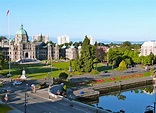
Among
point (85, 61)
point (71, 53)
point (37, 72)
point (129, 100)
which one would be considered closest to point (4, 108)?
point (129, 100)

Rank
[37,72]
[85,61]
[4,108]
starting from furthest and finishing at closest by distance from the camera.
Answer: [37,72] → [85,61] → [4,108]

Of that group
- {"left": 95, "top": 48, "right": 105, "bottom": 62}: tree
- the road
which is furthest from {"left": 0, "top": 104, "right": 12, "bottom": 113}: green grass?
{"left": 95, "top": 48, "right": 105, "bottom": 62}: tree

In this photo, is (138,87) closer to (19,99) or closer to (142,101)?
(142,101)

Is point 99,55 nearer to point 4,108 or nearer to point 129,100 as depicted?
point 129,100

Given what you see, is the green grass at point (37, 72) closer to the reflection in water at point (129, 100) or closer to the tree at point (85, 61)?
the tree at point (85, 61)

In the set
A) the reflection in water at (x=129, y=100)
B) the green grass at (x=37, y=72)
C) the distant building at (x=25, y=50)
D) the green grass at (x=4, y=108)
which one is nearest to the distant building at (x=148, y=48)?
the distant building at (x=25, y=50)

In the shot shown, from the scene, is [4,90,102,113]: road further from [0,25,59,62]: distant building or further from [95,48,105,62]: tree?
[0,25,59,62]: distant building

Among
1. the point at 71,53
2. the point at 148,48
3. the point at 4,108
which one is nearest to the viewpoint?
the point at 4,108

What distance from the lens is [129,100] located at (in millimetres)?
60219

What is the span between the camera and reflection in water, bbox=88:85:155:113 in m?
52.7

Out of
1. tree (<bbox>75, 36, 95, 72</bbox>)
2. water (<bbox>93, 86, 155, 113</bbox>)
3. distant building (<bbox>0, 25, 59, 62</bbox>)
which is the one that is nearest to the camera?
water (<bbox>93, 86, 155, 113</bbox>)

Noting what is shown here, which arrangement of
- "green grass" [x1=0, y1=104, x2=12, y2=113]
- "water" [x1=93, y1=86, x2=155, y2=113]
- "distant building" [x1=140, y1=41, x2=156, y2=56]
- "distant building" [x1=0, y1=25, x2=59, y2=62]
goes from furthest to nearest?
"distant building" [x1=140, y1=41, x2=156, y2=56], "distant building" [x1=0, y1=25, x2=59, y2=62], "water" [x1=93, y1=86, x2=155, y2=113], "green grass" [x1=0, y1=104, x2=12, y2=113]

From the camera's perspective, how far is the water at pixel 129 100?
5264 centimetres

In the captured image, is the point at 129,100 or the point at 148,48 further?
the point at 148,48
